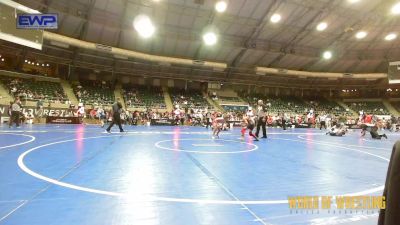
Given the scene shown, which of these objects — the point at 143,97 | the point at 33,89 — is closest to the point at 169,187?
the point at 33,89

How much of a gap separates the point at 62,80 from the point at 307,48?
33626mm

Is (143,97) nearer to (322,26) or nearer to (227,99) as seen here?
(227,99)

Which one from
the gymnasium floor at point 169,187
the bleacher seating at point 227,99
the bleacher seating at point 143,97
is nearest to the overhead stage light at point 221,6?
the bleacher seating at point 143,97

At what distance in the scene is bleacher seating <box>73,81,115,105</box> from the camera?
34.3 m

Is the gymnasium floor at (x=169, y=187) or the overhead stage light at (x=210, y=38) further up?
the overhead stage light at (x=210, y=38)

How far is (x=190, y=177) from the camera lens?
19.3ft

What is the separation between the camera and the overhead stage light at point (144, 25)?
97.7ft

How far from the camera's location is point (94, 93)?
1438 inches

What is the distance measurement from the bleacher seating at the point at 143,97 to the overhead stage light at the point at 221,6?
1541 centimetres

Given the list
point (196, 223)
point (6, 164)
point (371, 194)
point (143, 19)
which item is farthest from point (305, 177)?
point (143, 19)

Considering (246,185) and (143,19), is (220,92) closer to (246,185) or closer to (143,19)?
(143,19)

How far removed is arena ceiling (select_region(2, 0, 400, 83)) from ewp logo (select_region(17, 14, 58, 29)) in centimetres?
1647

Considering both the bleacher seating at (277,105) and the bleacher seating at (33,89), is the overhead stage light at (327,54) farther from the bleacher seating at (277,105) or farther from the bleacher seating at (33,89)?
the bleacher seating at (33,89)

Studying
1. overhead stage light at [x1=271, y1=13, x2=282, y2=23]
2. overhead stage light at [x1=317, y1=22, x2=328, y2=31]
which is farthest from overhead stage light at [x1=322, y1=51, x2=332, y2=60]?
overhead stage light at [x1=271, y1=13, x2=282, y2=23]
